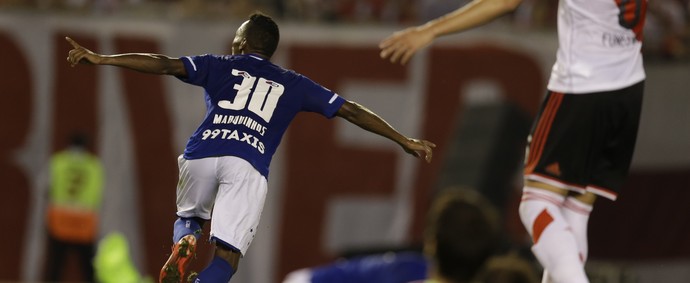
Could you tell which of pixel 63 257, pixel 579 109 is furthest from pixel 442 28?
pixel 63 257

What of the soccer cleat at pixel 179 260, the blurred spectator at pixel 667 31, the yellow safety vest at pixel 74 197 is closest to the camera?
the soccer cleat at pixel 179 260

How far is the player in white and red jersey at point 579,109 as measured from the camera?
6.00 meters

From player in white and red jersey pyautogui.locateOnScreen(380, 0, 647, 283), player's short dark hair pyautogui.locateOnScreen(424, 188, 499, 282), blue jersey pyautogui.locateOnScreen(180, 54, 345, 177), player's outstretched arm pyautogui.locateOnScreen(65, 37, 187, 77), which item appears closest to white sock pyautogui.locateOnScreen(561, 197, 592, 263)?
player in white and red jersey pyautogui.locateOnScreen(380, 0, 647, 283)

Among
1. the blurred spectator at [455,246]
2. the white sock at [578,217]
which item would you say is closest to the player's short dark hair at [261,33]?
the white sock at [578,217]

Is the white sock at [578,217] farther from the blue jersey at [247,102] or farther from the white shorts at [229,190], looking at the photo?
the white shorts at [229,190]

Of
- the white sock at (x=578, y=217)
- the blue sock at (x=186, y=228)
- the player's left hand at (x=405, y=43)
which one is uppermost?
the player's left hand at (x=405, y=43)

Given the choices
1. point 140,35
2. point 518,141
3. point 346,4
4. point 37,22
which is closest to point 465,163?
point 518,141

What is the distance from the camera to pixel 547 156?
6.06 meters

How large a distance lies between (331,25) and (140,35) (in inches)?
86.0

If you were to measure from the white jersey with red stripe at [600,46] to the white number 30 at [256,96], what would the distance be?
133cm

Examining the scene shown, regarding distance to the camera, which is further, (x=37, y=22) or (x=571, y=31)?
(x=37, y=22)

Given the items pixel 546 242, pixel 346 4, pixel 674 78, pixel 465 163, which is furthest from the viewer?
pixel 346 4

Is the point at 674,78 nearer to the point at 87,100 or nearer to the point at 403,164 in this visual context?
the point at 403,164

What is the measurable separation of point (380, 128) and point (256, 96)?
61 cm
